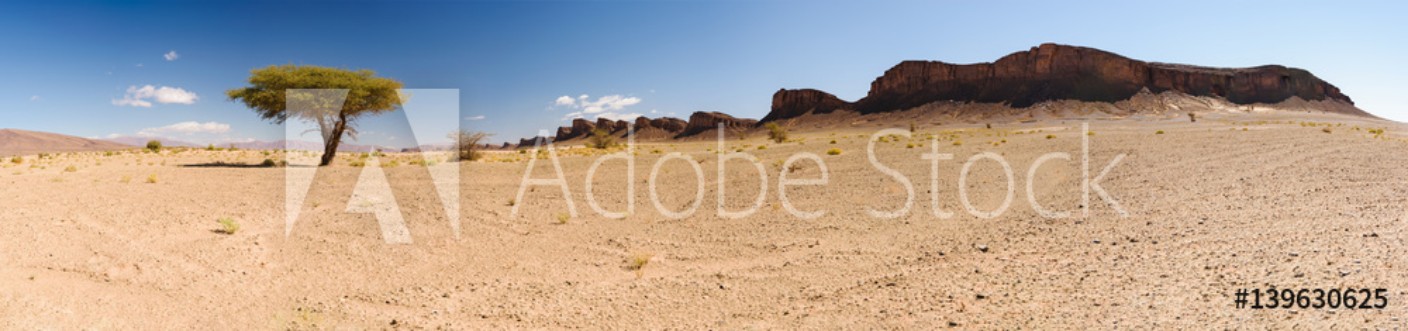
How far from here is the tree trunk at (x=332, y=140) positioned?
2122cm

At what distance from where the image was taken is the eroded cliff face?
103m

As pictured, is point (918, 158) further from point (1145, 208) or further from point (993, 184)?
point (1145, 208)

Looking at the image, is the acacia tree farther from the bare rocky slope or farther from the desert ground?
the bare rocky slope

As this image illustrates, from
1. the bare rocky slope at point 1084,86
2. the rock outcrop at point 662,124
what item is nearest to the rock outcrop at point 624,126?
the rock outcrop at point 662,124

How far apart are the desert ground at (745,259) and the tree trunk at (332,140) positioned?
32.7 feet

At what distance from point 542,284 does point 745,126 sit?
441 ft

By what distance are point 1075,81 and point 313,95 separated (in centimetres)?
11572

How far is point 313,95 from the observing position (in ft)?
68.6

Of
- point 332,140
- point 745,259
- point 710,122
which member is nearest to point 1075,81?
point 710,122

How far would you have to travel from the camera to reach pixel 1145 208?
766cm

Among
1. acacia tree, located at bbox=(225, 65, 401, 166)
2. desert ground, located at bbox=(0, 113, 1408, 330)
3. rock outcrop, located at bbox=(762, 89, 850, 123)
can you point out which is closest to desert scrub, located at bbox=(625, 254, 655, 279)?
desert ground, located at bbox=(0, 113, 1408, 330)

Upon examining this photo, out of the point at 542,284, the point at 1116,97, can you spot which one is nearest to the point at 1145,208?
the point at 542,284

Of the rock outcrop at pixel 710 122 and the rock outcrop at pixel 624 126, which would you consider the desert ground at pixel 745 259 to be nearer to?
the rock outcrop at pixel 710 122

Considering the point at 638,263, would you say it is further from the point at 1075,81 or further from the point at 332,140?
the point at 1075,81
